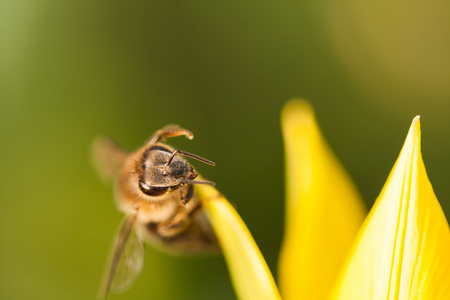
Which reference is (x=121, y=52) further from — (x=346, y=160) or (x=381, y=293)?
(x=381, y=293)

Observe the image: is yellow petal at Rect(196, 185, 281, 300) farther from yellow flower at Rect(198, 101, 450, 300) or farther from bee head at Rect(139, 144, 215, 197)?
bee head at Rect(139, 144, 215, 197)

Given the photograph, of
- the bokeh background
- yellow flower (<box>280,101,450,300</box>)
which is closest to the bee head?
yellow flower (<box>280,101,450,300</box>)

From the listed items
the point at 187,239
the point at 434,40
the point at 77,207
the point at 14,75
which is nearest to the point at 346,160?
the point at 434,40

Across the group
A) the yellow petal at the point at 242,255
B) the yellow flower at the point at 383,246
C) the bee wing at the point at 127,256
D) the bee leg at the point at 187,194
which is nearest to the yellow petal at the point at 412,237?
the yellow flower at the point at 383,246

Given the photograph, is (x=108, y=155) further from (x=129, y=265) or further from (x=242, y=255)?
(x=242, y=255)

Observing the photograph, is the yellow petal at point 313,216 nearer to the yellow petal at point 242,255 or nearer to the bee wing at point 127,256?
the yellow petal at point 242,255

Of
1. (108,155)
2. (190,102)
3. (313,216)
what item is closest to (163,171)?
(313,216)
